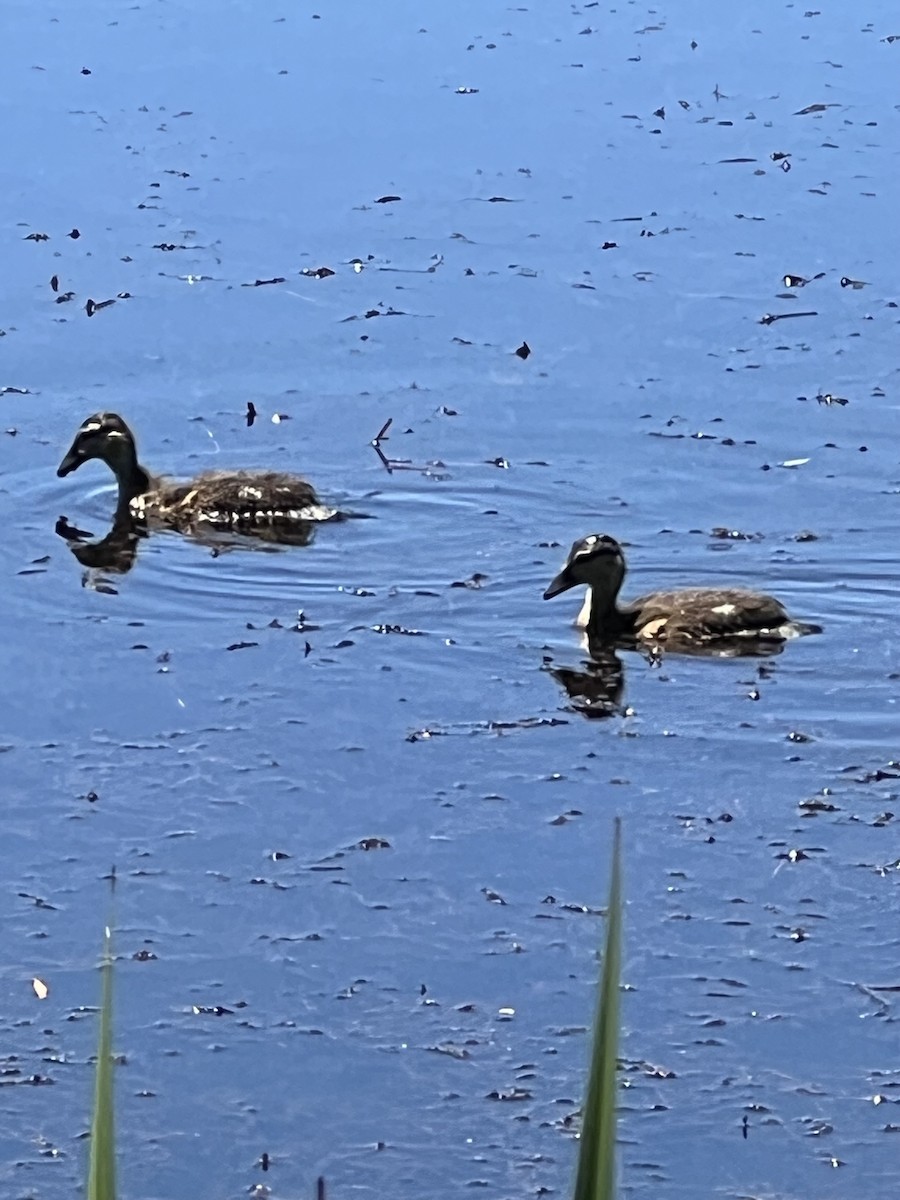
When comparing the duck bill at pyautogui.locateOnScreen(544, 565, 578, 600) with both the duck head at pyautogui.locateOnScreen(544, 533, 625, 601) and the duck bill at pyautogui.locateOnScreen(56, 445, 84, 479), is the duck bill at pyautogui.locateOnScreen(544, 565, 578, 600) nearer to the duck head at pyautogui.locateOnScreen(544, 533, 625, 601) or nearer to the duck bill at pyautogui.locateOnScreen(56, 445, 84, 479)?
the duck head at pyautogui.locateOnScreen(544, 533, 625, 601)

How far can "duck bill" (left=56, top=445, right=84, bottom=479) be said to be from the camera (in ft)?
42.1

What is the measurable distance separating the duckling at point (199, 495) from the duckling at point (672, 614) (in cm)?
155

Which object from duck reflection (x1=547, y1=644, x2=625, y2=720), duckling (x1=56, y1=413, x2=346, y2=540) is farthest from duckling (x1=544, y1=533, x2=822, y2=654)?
duckling (x1=56, y1=413, x2=346, y2=540)

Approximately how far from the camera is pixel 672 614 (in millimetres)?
10977

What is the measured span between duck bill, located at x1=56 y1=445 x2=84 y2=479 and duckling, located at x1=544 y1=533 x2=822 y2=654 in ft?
9.31

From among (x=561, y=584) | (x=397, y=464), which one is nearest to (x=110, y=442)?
(x=397, y=464)

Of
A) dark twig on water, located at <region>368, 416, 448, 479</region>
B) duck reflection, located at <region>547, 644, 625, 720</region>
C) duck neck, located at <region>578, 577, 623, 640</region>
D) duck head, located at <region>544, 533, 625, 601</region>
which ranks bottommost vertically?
duck reflection, located at <region>547, 644, 625, 720</region>

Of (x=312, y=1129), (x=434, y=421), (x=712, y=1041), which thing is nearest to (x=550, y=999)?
(x=712, y=1041)

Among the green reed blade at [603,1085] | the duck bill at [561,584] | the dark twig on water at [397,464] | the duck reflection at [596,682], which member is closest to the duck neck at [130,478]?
the dark twig on water at [397,464]

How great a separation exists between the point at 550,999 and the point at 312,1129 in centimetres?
101

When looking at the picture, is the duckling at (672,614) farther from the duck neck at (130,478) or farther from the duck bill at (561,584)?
the duck neck at (130,478)

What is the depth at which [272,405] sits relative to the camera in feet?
44.9

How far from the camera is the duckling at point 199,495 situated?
12.2 m

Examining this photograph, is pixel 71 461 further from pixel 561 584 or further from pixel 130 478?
pixel 561 584
